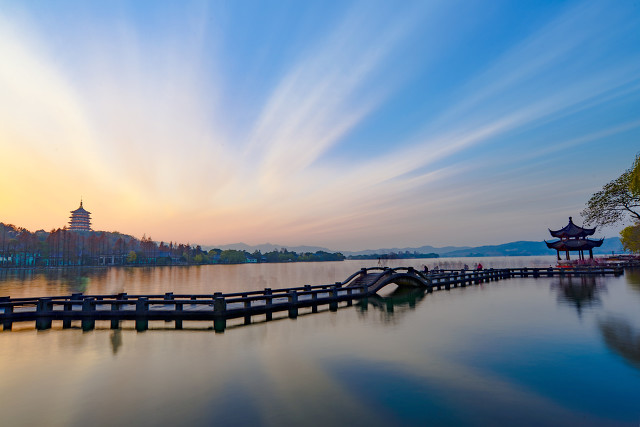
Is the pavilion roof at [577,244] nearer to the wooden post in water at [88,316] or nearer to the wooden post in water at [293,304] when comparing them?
the wooden post in water at [293,304]

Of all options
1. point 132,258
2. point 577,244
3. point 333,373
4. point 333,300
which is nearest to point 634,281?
point 577,244

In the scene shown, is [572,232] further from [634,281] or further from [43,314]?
[43,314]

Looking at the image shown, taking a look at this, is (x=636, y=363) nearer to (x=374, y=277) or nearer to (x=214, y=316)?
(x=214, y=316)

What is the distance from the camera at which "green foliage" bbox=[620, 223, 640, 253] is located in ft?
177

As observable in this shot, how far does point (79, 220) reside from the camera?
616 feet

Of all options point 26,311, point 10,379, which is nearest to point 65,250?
point 26,311

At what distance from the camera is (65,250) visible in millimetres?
135125

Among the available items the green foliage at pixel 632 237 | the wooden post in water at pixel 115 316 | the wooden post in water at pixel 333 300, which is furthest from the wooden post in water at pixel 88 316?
the green foliage at pixel 632 237

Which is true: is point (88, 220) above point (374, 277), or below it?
above

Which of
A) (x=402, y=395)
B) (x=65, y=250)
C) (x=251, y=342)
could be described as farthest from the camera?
(x=65, y=250)

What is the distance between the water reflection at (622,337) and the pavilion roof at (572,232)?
133ft

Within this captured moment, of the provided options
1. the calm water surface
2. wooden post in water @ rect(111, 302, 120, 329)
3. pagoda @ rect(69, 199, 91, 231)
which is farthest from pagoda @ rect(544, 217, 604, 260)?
pagoda @ rect(69, 199, 91, 231)

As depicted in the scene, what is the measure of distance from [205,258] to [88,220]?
226ft

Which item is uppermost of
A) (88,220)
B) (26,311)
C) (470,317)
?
(88,220)
